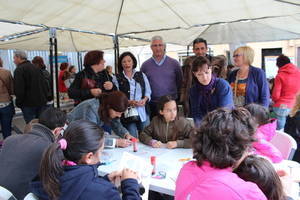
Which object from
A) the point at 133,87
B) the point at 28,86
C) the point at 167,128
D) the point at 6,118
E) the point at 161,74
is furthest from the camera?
the point at 6,118

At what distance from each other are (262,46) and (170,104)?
11302mm

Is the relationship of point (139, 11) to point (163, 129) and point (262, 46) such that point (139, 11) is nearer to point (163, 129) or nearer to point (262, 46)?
point (163, 129)

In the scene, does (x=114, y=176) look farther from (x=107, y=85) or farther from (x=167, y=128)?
(x=107, y=85)

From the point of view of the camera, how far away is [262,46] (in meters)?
12.1

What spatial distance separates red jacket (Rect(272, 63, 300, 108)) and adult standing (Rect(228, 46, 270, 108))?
121cm

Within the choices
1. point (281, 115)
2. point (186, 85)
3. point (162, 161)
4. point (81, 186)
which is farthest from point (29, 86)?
point (281, 115)

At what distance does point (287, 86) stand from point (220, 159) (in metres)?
3.20

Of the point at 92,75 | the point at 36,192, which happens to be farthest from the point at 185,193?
the point at 92,75

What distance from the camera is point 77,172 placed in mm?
1100

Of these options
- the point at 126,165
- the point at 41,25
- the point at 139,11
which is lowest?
the point at 126,165

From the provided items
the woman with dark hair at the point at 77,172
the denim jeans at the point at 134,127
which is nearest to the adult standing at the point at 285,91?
the denim jeans at the point at 134,127

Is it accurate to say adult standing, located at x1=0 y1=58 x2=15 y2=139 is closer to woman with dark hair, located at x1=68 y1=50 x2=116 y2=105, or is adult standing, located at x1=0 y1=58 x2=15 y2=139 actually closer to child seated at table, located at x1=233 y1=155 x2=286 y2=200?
woman with dark hair, located at x1=68 y1=50 x2=116 y2=105

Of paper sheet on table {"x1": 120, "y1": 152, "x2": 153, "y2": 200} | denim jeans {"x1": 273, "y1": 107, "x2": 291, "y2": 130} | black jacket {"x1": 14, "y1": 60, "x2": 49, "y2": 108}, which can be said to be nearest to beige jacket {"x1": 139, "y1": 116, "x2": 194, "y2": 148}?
paper sheet on table {"x1": 120, "y1": 152, "x2": 153, "y2": 200}

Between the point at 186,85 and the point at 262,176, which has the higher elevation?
the point at 186,85
